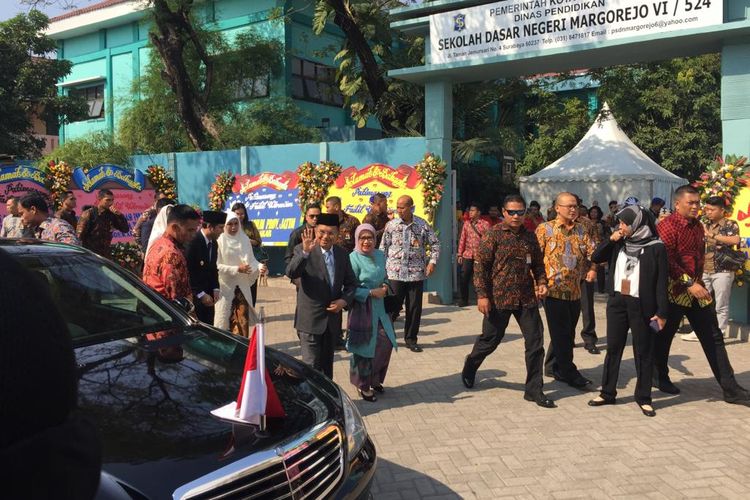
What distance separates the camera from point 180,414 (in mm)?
2705

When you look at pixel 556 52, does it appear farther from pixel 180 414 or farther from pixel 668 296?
pixel 180 414

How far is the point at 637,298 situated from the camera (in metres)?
5.42

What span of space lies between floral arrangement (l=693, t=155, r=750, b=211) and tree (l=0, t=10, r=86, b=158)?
846 inches

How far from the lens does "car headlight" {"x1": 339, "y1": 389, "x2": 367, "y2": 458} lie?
10.3 feet

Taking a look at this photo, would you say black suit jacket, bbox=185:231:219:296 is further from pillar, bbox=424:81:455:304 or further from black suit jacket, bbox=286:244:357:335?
pillar, bbox=424:81:455:304

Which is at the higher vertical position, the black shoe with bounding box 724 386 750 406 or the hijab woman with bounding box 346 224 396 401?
the hijab woman with bounding box 346 224 396 401

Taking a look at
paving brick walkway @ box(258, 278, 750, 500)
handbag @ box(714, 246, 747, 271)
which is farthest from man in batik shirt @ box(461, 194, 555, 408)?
handbag @ box(714, 246, 747, 271)

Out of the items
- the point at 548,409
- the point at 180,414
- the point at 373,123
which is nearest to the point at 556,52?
the point at 548,409

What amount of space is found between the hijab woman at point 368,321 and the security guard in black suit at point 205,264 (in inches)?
55.3

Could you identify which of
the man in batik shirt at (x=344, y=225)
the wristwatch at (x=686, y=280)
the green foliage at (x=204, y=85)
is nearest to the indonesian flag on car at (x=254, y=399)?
the wristwatch at (x=686, y=280)

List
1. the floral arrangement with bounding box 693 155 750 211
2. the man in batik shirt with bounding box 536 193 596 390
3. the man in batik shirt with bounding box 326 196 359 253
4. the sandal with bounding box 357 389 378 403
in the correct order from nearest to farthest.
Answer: the sandal with bounding box 357 389 378 403 < the man in batik shirt with bounding box 536 193 596 390 < the floral arrangement with bounding box 693 155 750 211 < the man in batik shirt with bounding box 326 196 359 253

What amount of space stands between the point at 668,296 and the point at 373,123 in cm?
1924

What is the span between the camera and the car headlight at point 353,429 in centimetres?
314

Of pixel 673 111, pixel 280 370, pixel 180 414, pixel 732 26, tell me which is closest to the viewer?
pixel 180 414
